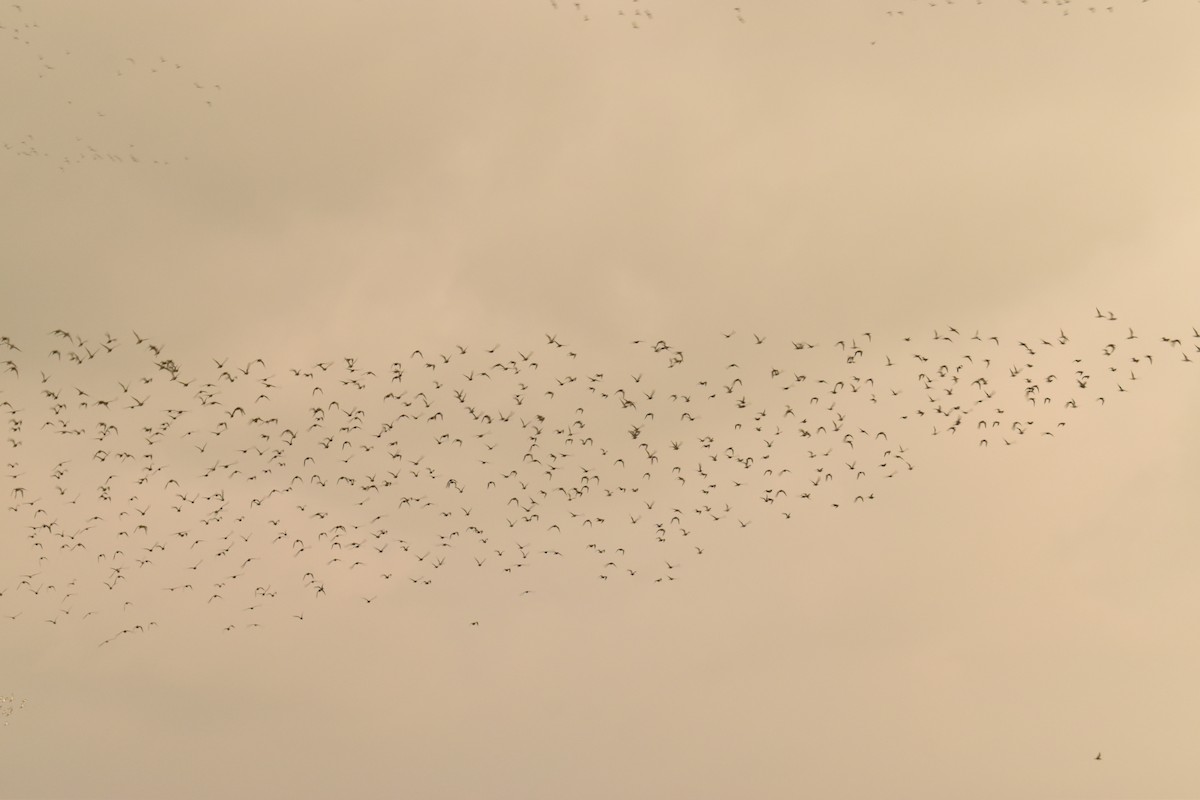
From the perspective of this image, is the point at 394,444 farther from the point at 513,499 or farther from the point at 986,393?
the point at 986,393

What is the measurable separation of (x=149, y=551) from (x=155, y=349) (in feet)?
23.5

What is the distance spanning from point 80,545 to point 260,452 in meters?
6.95

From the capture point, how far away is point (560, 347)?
38.8 m

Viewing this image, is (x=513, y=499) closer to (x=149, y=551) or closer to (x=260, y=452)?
(x=260, y=452)

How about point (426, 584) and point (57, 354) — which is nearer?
point (57, 354)

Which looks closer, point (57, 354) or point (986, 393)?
point (57, 354)

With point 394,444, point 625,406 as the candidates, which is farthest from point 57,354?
point 625,406

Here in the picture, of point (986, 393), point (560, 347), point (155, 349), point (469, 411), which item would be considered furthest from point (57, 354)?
point (986, 393)

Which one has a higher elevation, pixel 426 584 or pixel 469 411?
pixel 469 411

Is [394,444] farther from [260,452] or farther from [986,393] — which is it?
[986,393]

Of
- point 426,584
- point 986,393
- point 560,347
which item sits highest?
point 560,347

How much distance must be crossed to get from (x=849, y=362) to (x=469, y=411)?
14.0 meters

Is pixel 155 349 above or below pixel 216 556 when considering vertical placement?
above

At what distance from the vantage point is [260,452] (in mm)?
38438
